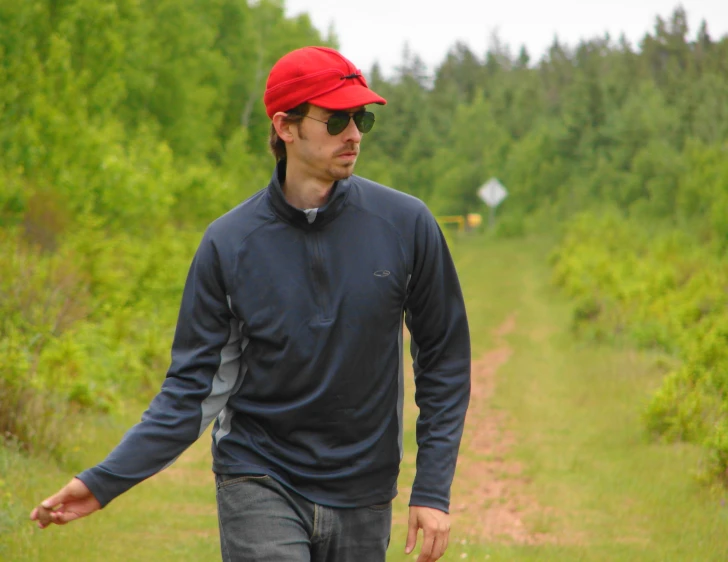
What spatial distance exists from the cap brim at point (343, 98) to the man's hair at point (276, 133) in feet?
0.19

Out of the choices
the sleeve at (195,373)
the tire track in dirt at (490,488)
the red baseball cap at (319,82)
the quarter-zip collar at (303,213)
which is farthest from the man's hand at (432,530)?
the tire track in dirt at (490,488)

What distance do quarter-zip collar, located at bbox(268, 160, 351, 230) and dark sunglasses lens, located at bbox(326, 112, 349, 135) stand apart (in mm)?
152

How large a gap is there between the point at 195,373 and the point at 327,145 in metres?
0.78

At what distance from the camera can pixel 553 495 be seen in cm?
891

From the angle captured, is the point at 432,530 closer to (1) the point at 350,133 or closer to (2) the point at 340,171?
(2) the point at 340,171

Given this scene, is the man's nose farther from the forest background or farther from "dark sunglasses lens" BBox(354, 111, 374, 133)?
the forest background

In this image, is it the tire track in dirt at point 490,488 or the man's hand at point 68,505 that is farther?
the tire track in dirt at point 490,488

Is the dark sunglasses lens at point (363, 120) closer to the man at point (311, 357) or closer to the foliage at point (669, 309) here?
the man at point (311, 357)

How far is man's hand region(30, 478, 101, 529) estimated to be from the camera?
127 inches

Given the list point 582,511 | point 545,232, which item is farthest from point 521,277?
point 582,511

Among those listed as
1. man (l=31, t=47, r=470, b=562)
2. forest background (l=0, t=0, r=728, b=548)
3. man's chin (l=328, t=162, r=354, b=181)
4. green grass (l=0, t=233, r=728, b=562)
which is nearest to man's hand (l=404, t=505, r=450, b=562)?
man (l=31, t=47, r=470, b=562)

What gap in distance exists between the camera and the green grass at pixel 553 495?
279 inches

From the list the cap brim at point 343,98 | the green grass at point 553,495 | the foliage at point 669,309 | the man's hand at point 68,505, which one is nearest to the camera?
the man's hand at point 68,505

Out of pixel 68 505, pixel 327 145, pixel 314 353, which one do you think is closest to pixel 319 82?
pixel 327 145
